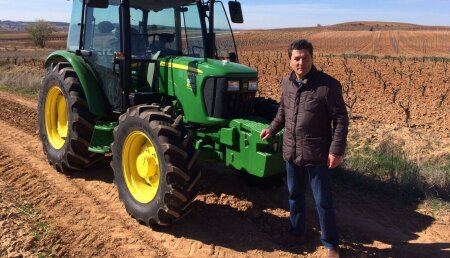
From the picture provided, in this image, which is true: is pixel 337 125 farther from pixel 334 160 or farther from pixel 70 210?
pixel 70 210

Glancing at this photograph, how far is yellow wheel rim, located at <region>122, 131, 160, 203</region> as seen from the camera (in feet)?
13.8

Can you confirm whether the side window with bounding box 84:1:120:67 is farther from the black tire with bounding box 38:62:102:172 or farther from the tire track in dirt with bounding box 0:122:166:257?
the tire track in dirt with bounding box 0:122:166:257

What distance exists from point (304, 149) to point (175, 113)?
1.71m

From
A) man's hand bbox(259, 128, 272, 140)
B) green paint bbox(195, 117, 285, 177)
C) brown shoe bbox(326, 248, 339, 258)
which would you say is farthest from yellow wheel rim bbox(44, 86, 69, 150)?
brown shoe bbox(326, 248, 339, 258)

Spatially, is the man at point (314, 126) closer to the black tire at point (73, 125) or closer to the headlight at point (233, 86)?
the headlight at point (233, 86)

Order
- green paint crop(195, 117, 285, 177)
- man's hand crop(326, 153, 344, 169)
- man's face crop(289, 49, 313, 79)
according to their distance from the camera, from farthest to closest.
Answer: green paint crop(195, 117, 285, 177)
man's face crop(289, 49, 313, 79)
man's hand crop(326, 153, 344, 169)

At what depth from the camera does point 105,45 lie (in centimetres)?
512

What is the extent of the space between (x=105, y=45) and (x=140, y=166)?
5.49ft

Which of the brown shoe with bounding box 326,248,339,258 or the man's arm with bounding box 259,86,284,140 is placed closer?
the brown shoe with bounding box 326,248,339,258

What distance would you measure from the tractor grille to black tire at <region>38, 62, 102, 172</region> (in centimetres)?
166

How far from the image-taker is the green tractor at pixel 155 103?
12.9ft

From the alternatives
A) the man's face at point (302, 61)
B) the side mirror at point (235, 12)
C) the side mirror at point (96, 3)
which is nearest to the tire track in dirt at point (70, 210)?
the man's face at point (302, 61)

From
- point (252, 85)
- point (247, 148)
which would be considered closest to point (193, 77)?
point (252, 85)

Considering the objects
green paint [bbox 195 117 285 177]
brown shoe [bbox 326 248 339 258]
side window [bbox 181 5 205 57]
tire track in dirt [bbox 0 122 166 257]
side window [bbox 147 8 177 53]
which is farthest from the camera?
side window [bbox 181 5 205 57]
